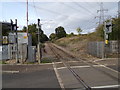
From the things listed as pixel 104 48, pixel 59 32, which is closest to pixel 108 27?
pixel 104 48

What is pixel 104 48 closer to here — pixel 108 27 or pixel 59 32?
pixel 108 27

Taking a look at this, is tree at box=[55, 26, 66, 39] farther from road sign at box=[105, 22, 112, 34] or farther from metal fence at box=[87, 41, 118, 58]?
road sign at box=[105, 22, 112, 34]

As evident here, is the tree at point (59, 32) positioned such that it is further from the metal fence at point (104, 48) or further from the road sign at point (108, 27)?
the road sign at point (108, 27)

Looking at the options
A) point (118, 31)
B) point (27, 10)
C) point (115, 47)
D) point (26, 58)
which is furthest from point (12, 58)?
point (118, 31)

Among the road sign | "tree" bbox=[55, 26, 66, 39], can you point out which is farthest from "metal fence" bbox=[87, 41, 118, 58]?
"tree" bbox=[55, 26, 66, 39]

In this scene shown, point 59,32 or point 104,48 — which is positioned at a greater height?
point 59,32

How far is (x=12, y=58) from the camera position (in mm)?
17984

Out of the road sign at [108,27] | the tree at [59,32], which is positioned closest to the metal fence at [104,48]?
the road sign at [108,27]

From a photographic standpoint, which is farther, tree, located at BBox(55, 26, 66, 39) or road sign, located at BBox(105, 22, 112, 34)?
tree, located at BBox(55, 26, 66, 39)

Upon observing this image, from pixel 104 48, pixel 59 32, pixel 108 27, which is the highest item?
pixel 59 32

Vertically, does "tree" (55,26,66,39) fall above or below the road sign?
above

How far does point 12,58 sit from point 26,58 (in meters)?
2.32

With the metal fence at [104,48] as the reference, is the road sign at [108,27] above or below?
above

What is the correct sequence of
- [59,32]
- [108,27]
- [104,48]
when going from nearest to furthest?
[108,27], [104,48], [59,32]
